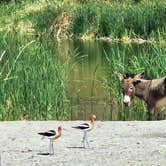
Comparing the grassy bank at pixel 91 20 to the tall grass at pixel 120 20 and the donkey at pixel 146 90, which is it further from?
the donkey at pixel 146 90

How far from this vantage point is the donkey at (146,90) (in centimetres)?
1409

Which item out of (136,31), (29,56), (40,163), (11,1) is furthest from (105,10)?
(40,163)

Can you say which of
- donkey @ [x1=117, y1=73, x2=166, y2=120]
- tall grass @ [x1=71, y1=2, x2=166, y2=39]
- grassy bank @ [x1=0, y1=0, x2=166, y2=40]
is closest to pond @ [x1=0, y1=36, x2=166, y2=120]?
donkey @ [x1=117, y1=73, x2=166, y2=120]

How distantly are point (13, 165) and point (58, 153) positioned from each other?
0.88 metres

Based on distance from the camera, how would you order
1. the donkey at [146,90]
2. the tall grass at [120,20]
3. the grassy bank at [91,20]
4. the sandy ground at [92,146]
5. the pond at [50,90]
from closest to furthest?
the sandy ground at [92,146] → the donkey at [146,90] → the pond at [50,90] → the tall grass at [120,20] → the grassy bank at [91,20]

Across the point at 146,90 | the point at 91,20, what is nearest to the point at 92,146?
the point at 146,90

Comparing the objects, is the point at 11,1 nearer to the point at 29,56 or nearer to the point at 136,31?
the point at 136,31

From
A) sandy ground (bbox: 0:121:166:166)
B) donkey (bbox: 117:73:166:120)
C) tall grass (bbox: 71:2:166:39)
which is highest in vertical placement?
tall grass (bbox: 71:2:166:39)

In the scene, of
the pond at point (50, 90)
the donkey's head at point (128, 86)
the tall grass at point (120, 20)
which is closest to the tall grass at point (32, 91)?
the pond at point (50, 90)

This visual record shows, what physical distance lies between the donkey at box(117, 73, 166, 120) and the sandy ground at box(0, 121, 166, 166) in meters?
1.51

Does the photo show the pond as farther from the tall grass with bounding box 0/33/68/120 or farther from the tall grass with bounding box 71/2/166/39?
the tall grass with bounding box 71/2/166/39

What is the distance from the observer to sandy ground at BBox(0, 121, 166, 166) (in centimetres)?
918

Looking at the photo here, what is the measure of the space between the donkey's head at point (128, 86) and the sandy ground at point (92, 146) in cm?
161

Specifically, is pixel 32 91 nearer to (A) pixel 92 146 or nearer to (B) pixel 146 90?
(B) pixel 146 90
